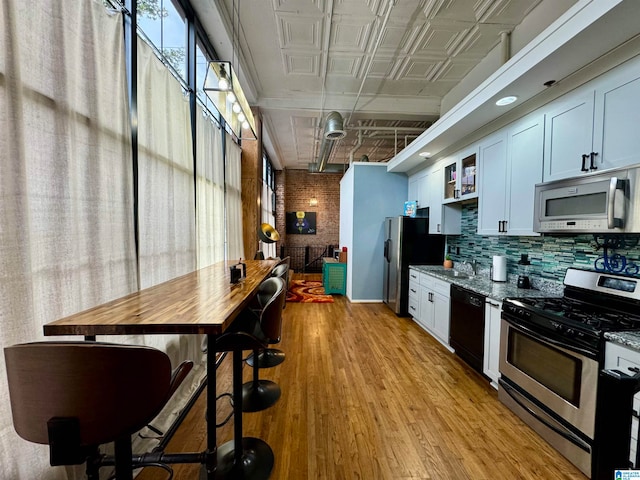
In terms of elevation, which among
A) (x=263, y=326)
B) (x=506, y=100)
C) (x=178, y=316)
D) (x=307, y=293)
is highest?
(x=506, y=100)

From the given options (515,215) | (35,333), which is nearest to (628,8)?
(515,215)

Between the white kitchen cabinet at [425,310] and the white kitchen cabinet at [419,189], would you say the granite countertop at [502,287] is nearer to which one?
the white kitchen cabinet at [425,310]

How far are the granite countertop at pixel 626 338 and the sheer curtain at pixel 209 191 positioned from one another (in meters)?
3.08

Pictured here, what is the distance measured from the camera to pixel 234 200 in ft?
12.9

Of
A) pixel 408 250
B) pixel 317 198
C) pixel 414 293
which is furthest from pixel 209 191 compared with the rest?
pixel 317 198

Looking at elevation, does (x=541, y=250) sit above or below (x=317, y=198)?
below

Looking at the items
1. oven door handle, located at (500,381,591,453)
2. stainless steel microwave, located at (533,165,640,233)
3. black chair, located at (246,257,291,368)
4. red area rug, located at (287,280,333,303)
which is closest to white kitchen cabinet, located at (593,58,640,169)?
stainless steel microwave, located at (533,165,640,233)

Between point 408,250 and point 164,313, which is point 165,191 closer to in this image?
point 164,313

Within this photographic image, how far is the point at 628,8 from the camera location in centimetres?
141

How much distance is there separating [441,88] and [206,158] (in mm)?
3557

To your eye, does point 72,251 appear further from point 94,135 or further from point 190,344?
point 190,344

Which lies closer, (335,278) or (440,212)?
(440,212)

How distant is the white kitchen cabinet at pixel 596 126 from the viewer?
66.2 inches

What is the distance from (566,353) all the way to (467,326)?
1075 millimetres
